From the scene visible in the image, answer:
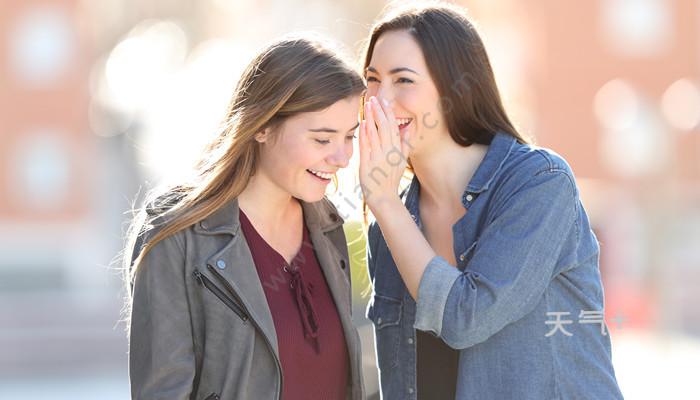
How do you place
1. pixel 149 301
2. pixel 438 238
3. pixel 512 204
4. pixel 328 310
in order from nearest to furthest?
pixel 149 301, pixel 512 204, pixel 328 310, pixel 438 238

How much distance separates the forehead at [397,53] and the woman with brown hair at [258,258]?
0.18 metres

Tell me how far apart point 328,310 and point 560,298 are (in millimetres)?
780

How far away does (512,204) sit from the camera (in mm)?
2646

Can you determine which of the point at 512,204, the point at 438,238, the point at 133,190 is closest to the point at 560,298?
the point at 512,204

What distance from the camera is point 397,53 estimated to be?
116 inches

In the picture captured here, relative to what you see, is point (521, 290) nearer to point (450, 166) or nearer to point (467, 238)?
point (467, 238)

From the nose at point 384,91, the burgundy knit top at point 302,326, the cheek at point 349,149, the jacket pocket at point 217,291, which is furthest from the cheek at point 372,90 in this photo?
the jacket pocket at point 217,291

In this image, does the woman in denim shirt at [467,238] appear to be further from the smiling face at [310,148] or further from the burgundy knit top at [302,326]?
the burgundy knit top at [302,326]

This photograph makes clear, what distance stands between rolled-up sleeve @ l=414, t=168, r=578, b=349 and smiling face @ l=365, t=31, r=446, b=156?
47 centimetres

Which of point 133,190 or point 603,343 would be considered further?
point 133,190

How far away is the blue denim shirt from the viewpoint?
2551 mm

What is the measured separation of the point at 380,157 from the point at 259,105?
17.4 inches

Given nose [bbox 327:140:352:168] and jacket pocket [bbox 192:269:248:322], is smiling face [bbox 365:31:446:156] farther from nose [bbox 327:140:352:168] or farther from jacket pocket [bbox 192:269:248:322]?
jacket pocket [bbox 192:269:248:322]

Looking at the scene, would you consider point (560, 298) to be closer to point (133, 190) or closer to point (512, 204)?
point (512, 204)
